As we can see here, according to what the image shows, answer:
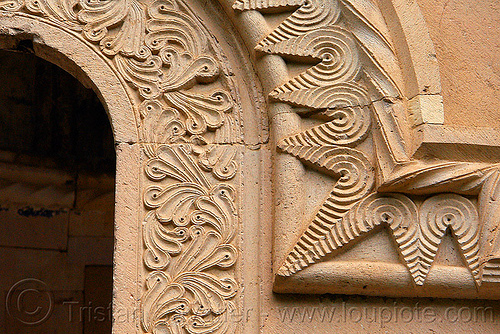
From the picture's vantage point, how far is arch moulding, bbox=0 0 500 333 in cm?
247

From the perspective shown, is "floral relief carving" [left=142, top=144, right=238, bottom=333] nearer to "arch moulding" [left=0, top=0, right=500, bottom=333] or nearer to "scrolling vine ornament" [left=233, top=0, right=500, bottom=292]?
"arch moulding" [left=0, top=0, right=500, bottom=333]

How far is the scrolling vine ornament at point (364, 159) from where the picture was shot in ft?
8.09

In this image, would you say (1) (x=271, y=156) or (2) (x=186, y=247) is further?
(1) (x=271, y=156)

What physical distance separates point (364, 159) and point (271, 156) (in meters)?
0.35

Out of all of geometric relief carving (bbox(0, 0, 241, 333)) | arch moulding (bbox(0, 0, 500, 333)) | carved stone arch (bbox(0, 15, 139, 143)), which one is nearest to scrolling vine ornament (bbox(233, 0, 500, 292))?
arch moulding (bbox(0, 0, 500, 333))

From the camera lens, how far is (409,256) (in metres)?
2.46

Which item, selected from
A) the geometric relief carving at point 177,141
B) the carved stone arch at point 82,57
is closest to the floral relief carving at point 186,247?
the geometric relief carving at point 177,141

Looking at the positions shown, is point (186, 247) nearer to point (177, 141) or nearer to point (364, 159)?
point (177, 141)

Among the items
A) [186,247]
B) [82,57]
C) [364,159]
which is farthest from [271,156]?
[82,57]

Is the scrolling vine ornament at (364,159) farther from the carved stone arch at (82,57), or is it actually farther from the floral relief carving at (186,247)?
the carved stone arch at (82,57)

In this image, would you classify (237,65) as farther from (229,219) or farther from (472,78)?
(472,78)

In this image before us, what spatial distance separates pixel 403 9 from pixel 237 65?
655mm

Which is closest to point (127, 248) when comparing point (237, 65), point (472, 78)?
point (237, 65)

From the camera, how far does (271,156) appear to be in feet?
8.75
